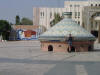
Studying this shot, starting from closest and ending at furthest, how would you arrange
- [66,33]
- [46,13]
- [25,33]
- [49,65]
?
[49,65], [66,33], [25,33], [46,13]

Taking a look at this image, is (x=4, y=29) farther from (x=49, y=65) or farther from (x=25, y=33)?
(x=49, y=65)

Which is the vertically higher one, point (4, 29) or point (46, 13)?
point (46, 13)

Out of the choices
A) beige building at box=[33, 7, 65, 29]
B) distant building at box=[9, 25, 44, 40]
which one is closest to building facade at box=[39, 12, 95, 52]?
distant building at box=[9, 25, 44, 40]

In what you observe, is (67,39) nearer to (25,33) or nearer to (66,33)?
(66,33)

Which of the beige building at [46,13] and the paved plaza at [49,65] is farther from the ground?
the beige building at [46,13]

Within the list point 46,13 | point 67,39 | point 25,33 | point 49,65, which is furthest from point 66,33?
point 46,13

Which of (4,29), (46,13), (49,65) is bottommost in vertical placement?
(4,29)

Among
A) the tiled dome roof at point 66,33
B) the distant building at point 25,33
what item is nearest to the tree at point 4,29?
the distant building at point 25,33

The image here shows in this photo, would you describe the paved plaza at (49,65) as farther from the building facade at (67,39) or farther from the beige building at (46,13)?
the beige building at (46,13)

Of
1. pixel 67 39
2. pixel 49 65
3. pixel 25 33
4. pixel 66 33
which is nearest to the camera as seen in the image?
pixel 49 65

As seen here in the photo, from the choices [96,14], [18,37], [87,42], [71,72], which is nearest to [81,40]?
[87,42]

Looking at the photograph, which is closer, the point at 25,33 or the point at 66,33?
the point at 66,33

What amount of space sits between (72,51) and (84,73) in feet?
38.6

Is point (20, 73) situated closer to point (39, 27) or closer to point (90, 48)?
point (90, 48)
